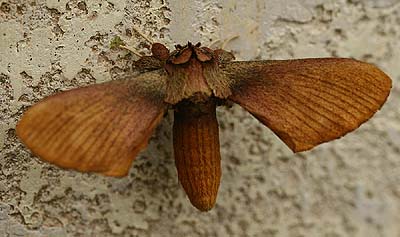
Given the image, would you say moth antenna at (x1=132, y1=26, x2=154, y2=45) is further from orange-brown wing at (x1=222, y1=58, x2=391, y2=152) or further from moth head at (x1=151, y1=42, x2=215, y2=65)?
orange-brown wing at (x1=222, y1=58, x2=391, y2=152)

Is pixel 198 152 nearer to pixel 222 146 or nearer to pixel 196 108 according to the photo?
pixel 196 108

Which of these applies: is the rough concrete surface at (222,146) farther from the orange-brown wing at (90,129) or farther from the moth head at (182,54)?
the orange-brown wing at (90,129)

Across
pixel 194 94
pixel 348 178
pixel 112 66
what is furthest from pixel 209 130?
pixel 348 178

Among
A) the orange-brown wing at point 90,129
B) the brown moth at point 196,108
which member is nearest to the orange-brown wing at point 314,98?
the brown moth at point 196,108

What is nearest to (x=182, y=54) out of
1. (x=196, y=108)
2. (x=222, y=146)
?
(x=196, y=108)

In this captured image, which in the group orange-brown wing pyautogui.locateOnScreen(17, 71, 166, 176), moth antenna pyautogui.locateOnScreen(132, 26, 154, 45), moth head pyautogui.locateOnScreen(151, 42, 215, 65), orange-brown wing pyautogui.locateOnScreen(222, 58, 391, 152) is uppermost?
moth antenna pyautogui.locateOnScreen(132, 26, 154, 45)

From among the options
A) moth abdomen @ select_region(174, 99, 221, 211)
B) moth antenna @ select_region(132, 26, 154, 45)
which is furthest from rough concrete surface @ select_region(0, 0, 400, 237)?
moth abdomen @ select_region(174, 99, 221, 211)
